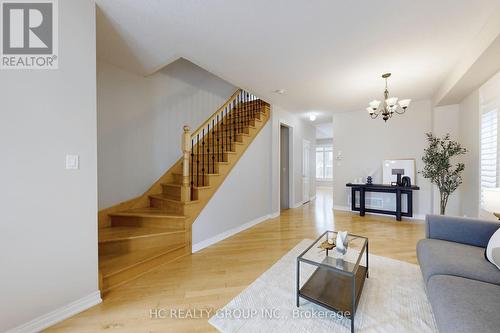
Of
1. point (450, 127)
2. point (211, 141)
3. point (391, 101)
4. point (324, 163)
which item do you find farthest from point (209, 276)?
point (324, 163)

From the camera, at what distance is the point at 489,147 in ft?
9.41

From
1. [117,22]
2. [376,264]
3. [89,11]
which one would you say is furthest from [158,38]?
[376,264]

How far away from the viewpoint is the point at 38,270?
1.54 metres

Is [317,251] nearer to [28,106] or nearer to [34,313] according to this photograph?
[34,313]

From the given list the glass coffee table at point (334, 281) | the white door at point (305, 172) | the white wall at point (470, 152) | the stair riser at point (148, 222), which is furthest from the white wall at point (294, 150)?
the white wall at point (470, 152)

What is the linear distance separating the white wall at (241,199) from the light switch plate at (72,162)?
5.46 feet

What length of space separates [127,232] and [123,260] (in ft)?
1.62

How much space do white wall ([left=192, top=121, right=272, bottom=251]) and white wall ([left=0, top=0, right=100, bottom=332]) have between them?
1.45 metres

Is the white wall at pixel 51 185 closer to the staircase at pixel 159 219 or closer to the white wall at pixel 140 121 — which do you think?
the staircase at pixel 159 219

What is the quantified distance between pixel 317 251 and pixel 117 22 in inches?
119

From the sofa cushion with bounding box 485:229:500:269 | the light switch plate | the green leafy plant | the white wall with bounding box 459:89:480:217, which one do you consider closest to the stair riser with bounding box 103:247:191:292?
the light switch plate

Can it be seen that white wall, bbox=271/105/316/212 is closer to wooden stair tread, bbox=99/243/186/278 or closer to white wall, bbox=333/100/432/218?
white wall, bbox=333/100/432/218

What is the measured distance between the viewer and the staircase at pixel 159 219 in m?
2.29

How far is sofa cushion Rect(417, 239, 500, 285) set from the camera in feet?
4.82
